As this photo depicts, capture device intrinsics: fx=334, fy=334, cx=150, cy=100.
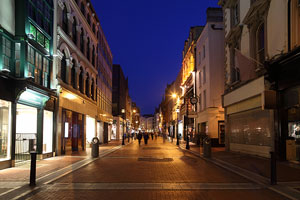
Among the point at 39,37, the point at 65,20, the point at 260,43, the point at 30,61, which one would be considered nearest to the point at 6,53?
the point at 30,61

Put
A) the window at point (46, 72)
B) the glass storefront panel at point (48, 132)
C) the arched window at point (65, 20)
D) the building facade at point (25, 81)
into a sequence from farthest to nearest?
the arched window at point (65, 20) < the glass storefront panel at point (48, 132) < the window at point (46, 72) < the building facade at point (25, 81)

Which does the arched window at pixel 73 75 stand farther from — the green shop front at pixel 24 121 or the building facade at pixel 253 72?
the building facade at pixel 253 72

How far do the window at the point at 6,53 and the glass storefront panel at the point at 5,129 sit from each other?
1652 mm

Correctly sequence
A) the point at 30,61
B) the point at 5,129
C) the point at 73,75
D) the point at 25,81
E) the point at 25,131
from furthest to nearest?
the point at 73,75 < the point at 25,131 < the point at 30,61 < the point at 25,81 < the point at 5,129

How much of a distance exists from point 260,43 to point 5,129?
15.3m

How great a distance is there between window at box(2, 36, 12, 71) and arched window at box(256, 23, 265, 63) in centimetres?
1410

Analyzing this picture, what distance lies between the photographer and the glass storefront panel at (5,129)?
1469 centimetres

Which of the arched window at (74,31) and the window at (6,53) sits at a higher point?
the arched window at (74,31)

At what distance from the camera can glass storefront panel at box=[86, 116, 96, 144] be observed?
33.9m

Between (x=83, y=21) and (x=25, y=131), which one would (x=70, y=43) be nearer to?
(x=83, y=21)

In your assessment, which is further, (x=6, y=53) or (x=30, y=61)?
(x=30, y=61)

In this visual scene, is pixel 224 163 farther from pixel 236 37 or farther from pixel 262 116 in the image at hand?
pixel 236 37

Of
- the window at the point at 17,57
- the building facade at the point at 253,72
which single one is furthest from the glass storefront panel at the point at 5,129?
the building facade at the point at 253,72

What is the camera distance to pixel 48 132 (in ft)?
68.2
